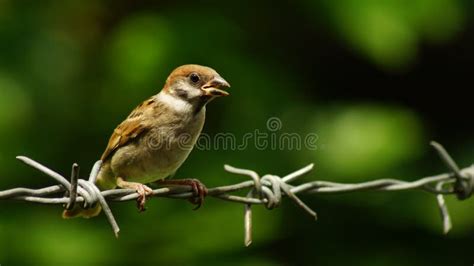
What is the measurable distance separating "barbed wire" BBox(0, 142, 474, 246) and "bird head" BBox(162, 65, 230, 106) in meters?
0.48

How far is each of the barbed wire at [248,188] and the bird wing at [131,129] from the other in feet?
1.45

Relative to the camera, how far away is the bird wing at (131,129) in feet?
13.0

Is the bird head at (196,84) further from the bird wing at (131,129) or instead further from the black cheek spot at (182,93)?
the bird wing at (131,129)

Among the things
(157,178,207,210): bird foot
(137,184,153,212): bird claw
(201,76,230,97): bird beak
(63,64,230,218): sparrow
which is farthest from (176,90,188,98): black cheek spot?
(137,184,153,212): bird claw

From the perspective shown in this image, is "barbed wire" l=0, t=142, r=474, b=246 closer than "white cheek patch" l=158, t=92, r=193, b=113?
Yes

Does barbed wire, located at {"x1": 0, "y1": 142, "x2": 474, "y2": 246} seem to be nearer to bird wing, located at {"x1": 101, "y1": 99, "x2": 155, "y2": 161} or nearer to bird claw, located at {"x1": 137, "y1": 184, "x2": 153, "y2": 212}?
bird claw, located at {"x1": 137, "y1": 184, "x2": 153, "y2": 212}

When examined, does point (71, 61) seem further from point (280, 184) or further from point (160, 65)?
point (280, 184)

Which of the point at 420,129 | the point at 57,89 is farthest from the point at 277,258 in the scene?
the point at 57,89

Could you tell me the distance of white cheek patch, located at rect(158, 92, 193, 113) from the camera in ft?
13.0

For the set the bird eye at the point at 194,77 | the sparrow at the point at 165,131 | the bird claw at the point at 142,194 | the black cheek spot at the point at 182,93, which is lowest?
the bird claw at the point at 142,194

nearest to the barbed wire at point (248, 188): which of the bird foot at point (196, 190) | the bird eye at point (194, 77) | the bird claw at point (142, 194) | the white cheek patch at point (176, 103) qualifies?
the bird foot at point (196, 190)

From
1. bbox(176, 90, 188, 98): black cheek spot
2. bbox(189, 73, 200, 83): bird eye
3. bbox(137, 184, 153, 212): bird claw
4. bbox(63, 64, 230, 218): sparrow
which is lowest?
bbox(137, 184, 153, 212): bird claw

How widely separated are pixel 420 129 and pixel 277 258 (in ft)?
4.14

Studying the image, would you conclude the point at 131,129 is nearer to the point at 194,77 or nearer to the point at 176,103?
the point at 176,103
